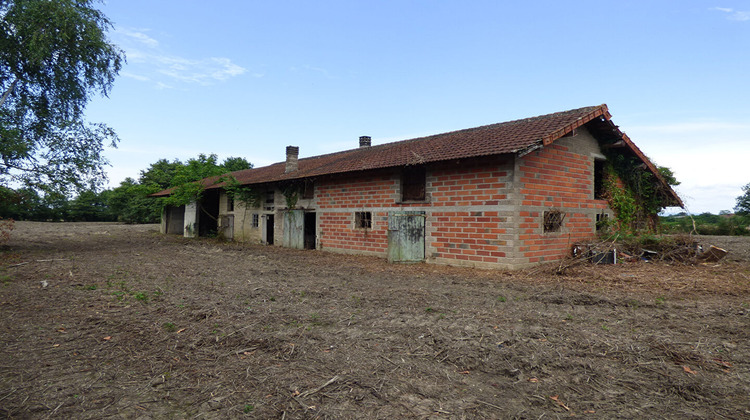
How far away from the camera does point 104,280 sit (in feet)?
26.7

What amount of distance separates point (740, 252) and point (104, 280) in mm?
18015

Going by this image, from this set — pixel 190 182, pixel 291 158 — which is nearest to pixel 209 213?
pixel 190 182

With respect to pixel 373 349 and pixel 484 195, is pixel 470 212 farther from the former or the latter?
pixel 373 349

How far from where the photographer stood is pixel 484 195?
33.9 ft

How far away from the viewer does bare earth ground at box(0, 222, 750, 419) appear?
3.00m

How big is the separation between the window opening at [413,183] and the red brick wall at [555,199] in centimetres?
309

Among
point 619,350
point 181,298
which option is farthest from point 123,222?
point 619,350

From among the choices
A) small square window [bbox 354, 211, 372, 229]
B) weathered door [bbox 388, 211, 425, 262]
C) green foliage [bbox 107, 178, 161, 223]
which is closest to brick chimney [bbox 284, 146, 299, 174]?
small square window [bbox 354, 211, 372, 229]

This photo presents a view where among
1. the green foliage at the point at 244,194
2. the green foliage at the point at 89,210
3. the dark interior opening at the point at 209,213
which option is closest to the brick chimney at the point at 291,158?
the green foliage at the point at 244,194

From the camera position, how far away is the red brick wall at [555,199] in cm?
1010

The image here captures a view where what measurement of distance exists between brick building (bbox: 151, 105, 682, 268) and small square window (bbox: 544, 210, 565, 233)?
0.09ft

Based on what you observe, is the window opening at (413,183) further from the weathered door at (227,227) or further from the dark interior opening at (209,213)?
the dark interior opening at (209,213)

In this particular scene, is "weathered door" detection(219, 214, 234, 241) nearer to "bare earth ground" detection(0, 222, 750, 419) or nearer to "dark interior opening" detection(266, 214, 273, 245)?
"dark interior opening" detection(266, 214, 273, 245)

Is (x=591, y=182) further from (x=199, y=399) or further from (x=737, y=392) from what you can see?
(x=199, y=399)
